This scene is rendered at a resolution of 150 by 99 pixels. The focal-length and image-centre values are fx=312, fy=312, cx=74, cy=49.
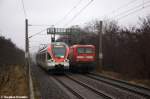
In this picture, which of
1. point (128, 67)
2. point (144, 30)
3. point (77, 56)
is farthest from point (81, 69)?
point (144, 30)

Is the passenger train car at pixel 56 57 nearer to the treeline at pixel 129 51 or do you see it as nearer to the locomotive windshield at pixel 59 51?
the locomotive windshield at pixel 59 51

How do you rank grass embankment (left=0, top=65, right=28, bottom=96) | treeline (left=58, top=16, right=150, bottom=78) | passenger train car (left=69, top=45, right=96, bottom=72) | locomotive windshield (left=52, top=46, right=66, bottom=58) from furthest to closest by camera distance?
passenger train car (left=69, top=45, right=96, bottom=72) < locomotive windshield (left=52, top=46, right=66, bottom=58) < treeline (left=58, top=16, right=150, bottom=78) < grass embankment (left=0, top=65, right=28, bottom=96)

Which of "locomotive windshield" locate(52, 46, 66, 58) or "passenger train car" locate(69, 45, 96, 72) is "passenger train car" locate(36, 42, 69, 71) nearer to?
"locomotive windshield" locate(52, 46, 66, 58)

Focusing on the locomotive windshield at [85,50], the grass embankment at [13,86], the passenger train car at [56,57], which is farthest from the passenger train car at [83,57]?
the grass embankment at [13,86]

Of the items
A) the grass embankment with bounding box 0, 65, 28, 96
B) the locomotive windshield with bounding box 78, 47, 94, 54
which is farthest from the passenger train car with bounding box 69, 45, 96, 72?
the grass embankment with bounding box 0, 65, 28, 96

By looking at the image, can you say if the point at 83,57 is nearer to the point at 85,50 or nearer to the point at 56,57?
the point at 85,50

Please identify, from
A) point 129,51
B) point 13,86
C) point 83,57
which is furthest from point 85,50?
point 13,86

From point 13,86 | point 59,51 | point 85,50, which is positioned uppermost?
point 85,50

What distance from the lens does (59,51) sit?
30922mm

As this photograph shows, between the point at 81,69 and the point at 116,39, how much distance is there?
5.10 meters

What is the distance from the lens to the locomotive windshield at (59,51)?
30750 millimetres

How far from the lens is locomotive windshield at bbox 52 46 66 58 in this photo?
3075 centimetres

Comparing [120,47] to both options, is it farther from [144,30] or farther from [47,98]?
[47,98]

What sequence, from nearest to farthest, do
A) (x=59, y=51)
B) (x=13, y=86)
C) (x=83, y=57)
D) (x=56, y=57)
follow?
1. (x=13, y=86)
2. (x=56, y=57)
3. (x=59, y=51)
4. (x=83, y=57)
